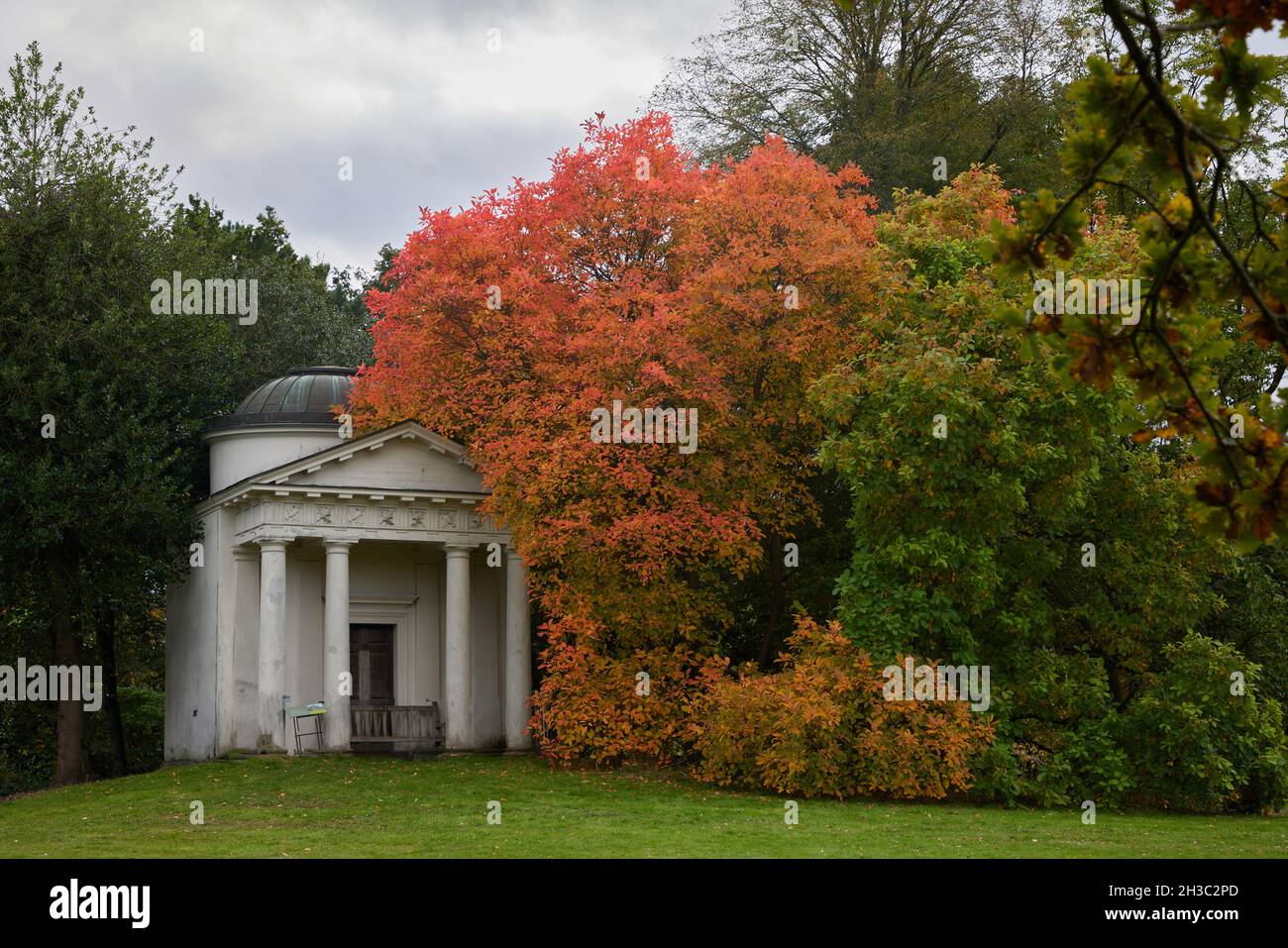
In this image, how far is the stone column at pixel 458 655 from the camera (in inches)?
1091

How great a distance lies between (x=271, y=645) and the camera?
26.5 metres

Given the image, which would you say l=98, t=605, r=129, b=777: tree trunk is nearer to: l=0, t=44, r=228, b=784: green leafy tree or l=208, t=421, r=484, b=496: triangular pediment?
l=0, t=44, r=228, b=784: green leafy tree

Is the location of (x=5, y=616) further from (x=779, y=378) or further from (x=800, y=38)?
(x=800, y=38)

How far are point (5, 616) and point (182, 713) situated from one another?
4.83m

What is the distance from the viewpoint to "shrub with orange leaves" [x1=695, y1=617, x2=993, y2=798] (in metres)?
21.0

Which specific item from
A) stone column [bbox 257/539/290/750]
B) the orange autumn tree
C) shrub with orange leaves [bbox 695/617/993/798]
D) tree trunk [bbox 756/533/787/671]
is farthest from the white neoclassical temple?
shrub with orange leaves [bbox 695/617/993/798]

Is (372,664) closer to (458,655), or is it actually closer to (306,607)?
(306,607)

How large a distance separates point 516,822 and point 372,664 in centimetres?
1316

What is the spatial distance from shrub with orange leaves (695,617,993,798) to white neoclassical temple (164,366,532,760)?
7.61m

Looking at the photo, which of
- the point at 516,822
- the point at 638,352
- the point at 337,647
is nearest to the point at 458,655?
the point at 337,647

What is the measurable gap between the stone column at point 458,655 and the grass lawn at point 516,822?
2639 millimetres

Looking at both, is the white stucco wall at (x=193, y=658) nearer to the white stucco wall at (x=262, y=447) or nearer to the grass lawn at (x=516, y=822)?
the white stucco wall at (x=262, y=447)

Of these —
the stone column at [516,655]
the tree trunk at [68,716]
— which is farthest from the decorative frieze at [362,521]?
the tree trunk at [68,716]
